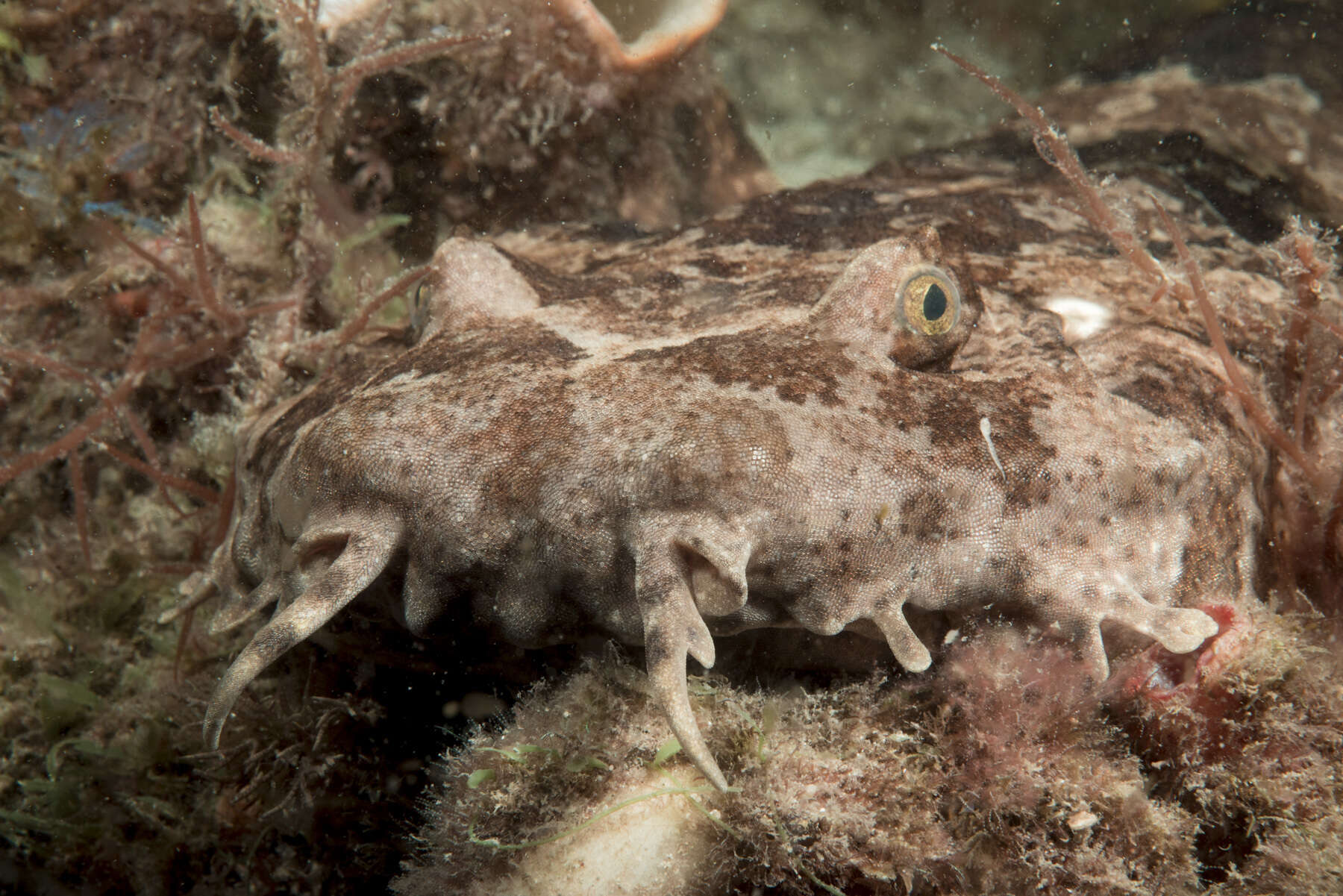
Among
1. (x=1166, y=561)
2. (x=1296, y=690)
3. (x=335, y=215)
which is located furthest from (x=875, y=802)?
(x=335, y=215)

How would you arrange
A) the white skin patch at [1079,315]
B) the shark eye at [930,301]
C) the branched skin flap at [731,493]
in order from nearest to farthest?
the branched skin flap at [731,493], the shark eye at [930,301], the white skin patch at [1079,315]

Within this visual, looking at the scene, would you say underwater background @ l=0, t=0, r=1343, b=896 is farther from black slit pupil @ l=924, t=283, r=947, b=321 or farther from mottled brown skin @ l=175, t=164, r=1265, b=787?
black slit pupil @ l=924, t=283, r=947, b=321

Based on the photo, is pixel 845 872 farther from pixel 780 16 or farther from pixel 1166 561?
pixel 780 16

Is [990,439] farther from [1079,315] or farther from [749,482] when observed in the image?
[1079,315]

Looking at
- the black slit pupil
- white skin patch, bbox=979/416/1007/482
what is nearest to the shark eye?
the black slit pupil

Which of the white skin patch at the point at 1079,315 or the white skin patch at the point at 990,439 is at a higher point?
the white skin patch at the point at 990,439

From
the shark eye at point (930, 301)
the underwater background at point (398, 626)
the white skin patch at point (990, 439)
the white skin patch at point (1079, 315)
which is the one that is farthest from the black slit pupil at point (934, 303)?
the underwater background at point (398, 626)

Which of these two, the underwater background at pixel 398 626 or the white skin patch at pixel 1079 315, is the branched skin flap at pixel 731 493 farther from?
the white skin patch at pixel 1079 315
